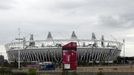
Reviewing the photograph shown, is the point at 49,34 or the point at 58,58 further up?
the point at 49,34

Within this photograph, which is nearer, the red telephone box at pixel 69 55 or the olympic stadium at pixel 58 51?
the red telephone box at pixel 69 55

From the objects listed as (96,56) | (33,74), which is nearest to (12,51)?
(96,56)

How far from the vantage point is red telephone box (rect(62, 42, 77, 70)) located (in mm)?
23797

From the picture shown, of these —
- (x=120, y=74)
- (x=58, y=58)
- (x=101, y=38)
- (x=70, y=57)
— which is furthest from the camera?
(x=101, y=38)

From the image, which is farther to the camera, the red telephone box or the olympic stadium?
the olympic stadium

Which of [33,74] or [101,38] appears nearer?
[33,74]

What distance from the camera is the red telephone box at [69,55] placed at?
2380cm

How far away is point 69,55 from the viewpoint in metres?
24.1

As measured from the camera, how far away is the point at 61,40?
153375 millimetres

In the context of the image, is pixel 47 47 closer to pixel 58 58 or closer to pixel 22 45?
pixel 58 58

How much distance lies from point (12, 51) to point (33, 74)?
118787 mm

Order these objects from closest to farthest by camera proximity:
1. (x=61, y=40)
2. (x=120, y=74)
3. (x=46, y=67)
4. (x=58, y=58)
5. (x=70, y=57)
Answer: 1. (x=70, y=57)
2. (x=120, y=74)
3. (x=46, y=67)
4. (x=58, y=58)
5. (x=61, y=40)

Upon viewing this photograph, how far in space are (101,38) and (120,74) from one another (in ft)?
417

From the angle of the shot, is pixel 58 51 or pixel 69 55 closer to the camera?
pixel 69 55
